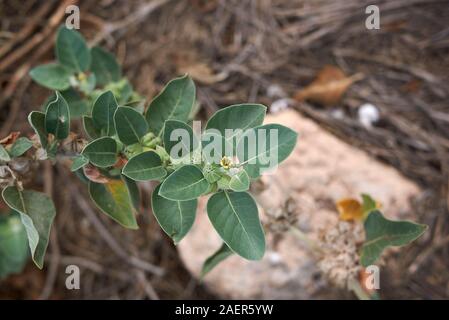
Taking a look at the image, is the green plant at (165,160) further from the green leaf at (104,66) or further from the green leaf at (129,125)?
the green leaf at (104,66)

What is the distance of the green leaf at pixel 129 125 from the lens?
3.88ft

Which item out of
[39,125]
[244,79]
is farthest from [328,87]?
[39,125]

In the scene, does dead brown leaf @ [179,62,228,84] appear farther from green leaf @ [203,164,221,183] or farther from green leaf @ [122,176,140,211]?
green leaf @ [203,164,221,183]

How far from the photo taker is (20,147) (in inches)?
46.6

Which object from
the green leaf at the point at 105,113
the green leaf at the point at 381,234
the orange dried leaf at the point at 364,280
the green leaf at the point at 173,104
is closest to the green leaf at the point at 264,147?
the green leaf at the point at 173,104

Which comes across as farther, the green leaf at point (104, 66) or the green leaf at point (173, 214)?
the green leaf at point (104, 66)

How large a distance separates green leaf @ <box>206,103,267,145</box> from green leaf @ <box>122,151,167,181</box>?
0.15 metres

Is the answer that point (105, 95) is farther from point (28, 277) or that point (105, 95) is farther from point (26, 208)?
point (28, 277)

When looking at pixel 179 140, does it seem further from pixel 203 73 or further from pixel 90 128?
pixel 203 73

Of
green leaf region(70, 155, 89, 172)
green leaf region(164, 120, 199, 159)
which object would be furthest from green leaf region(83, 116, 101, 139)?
green leaf region(164, 120, 199, 159)

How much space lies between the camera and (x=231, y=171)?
1.11 metres

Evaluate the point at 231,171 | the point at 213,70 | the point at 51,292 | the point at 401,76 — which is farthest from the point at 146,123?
the point at 401,76

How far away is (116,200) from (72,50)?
1.75ft

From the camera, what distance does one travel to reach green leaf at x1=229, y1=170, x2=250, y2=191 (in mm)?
1063
